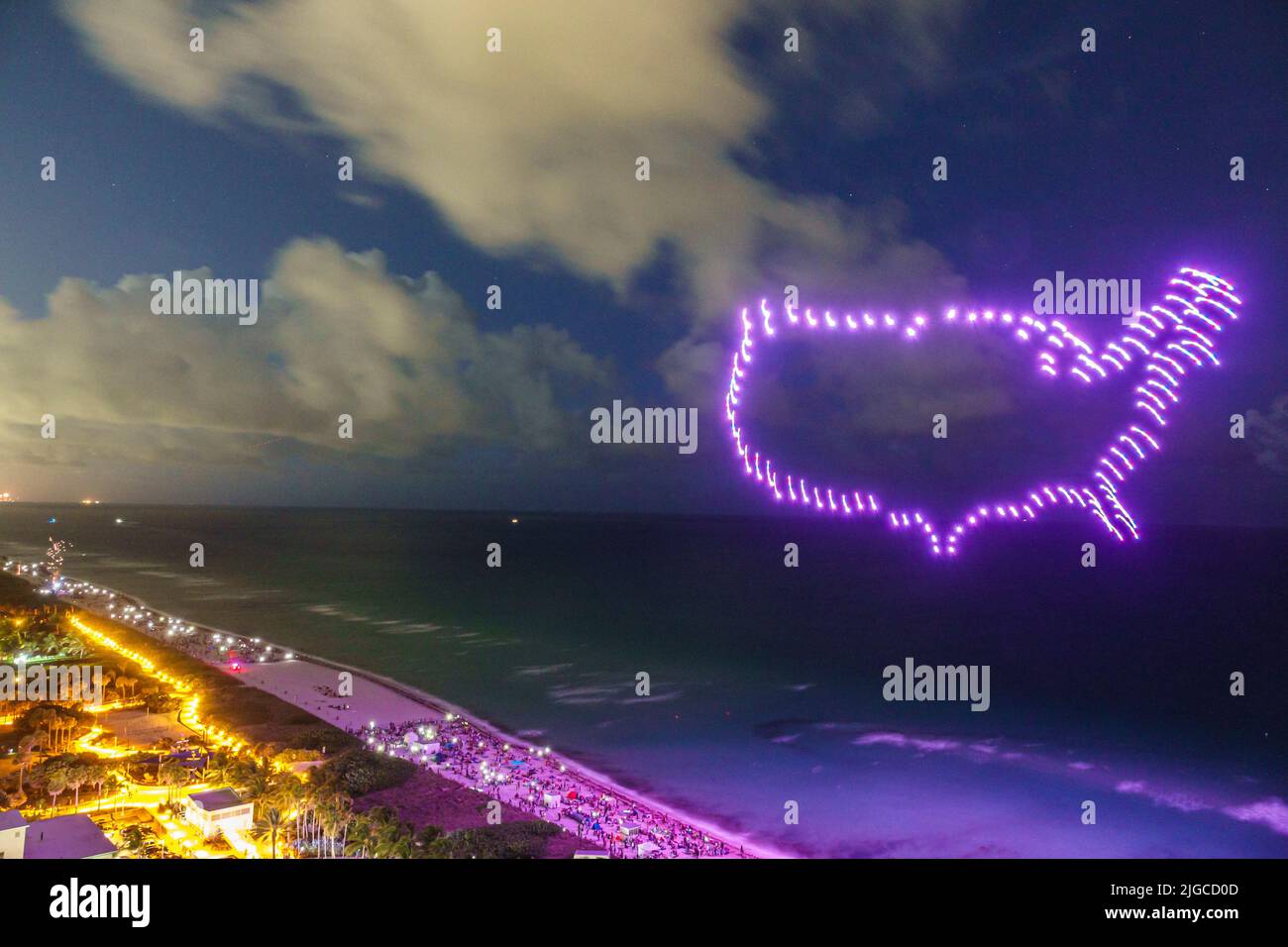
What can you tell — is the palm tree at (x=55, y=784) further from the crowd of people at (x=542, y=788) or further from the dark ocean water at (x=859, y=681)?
the dark ocean water at (x=859, y=681)

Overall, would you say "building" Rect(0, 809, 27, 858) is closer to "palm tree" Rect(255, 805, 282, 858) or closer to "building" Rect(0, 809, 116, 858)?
"building" Rect(0, 809, 116, 858)

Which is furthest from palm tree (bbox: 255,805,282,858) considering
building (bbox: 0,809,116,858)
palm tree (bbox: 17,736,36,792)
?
palm tree (bbox: 17,736,36,792)

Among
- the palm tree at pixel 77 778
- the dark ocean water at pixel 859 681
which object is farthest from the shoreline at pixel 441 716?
the palm tree at pixel 77 778

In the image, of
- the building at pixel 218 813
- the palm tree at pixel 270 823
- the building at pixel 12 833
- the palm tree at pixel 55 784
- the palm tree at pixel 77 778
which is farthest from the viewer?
the palm tree at pixel 77 778
